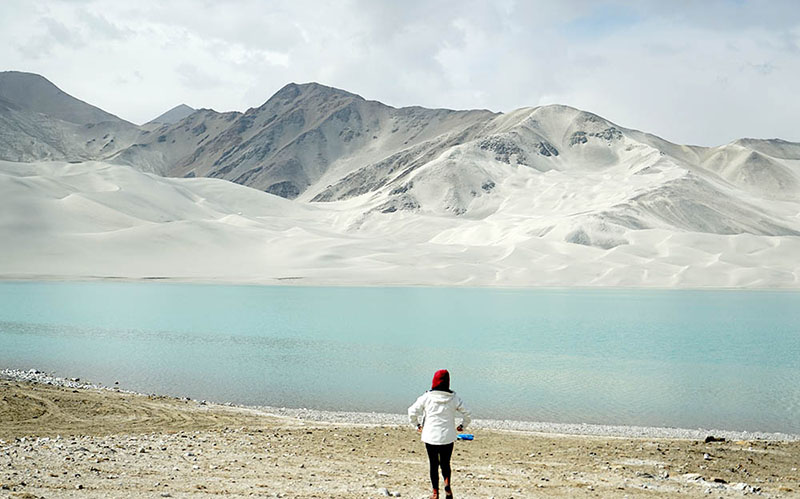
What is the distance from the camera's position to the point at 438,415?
738 cm

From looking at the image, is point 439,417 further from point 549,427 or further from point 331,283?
point 331,283

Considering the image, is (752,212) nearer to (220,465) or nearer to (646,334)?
(646,334)

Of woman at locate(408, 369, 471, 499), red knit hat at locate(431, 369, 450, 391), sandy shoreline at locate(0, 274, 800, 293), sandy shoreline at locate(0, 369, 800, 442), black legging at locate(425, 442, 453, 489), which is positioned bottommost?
sandy shoreline at locate(0, 369, 800, 442)

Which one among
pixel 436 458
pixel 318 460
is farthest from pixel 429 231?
pixel 436 458

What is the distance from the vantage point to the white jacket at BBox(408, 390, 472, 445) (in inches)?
290

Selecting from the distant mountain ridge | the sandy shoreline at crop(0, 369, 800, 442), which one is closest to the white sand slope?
the distant mountain ridge

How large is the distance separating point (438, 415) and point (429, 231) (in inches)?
4394

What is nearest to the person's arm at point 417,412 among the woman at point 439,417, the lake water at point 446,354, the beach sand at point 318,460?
the woman at point 439,417

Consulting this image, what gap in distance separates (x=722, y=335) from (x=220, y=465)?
28.2 m

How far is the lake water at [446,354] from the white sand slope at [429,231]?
29514 mm

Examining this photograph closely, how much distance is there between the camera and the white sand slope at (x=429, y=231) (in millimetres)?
78938

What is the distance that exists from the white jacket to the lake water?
9.25 meters

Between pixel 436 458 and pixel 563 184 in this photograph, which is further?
pixel 563 184

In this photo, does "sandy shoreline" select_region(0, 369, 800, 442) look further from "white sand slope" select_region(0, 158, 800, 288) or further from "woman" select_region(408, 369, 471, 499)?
"white sand slope" select_region(0, 158, 800, 288)
